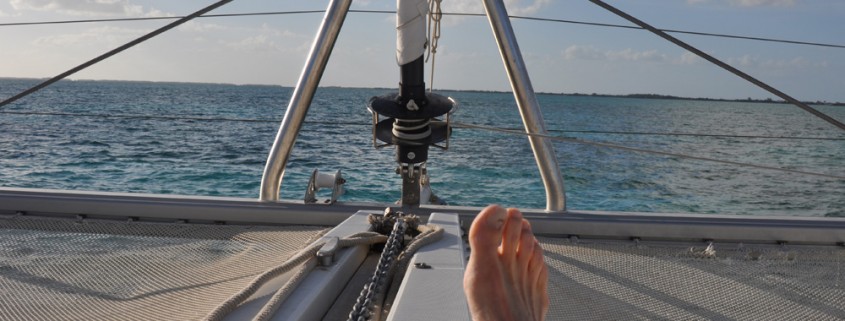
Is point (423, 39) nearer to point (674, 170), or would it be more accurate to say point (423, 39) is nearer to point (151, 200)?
point (151, 200)

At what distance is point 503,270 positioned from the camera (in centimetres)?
112

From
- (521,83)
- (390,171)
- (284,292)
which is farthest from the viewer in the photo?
(390,171)

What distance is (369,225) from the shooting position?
163cm

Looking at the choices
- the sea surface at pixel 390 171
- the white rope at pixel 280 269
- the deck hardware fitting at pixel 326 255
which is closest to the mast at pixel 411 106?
the white rope at pixel 280 269

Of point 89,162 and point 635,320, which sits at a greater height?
point 635,320

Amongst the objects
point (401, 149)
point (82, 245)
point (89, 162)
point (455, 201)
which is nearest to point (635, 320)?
point (401, 149)

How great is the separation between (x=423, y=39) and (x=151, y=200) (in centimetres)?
90

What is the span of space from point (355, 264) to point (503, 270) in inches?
15.9

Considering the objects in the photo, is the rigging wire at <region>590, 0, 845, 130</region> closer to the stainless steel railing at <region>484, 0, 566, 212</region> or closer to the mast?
the stainless steel railing at <region>484, 0, 566, 212</region>

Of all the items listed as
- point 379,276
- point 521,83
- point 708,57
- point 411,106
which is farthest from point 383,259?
point 708,57

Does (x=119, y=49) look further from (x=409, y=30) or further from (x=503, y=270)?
(x=503, y=270)

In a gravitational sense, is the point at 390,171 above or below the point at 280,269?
below

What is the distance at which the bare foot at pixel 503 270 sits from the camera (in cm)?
105

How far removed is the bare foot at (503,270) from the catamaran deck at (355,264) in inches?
1.6
